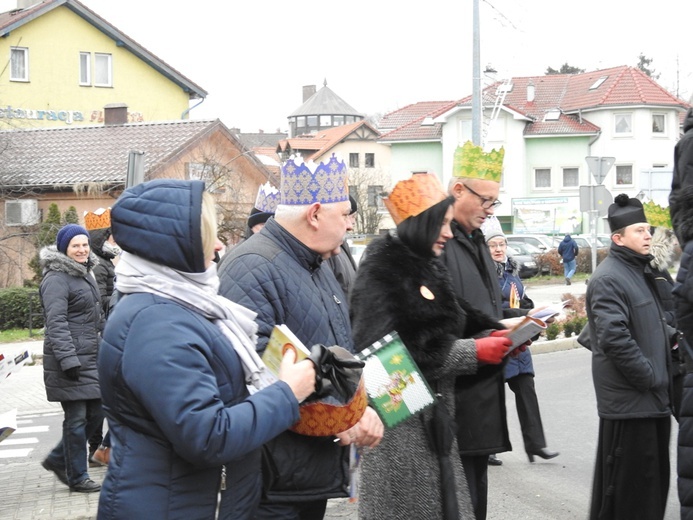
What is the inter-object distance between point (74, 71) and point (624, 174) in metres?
32.6

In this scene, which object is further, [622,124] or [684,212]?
[622,124]

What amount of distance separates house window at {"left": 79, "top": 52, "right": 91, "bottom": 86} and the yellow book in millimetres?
41052

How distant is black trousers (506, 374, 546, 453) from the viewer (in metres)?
8.05

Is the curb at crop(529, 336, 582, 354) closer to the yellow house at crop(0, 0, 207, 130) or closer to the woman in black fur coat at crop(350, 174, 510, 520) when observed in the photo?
the woman in black fur coat at crop(350, 174, 510, 520)

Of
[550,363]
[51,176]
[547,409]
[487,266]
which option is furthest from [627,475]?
[51,176]

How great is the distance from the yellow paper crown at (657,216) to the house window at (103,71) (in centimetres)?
3787

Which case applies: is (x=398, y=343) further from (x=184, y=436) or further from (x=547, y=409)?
(x=547, y=409)

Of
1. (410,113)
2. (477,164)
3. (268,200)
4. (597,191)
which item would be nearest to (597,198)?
(597,191)

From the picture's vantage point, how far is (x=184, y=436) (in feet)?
8.92

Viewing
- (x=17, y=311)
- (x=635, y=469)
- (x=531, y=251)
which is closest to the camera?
(x=635, y=469)

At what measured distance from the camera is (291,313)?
3.77 metres

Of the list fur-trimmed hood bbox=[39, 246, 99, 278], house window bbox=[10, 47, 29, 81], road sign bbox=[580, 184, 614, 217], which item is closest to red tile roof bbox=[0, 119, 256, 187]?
house window bbox=[10, 47, 29, 81]

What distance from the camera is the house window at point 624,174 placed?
188 feet

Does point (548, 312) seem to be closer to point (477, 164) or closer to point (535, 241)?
point (477, 164)
